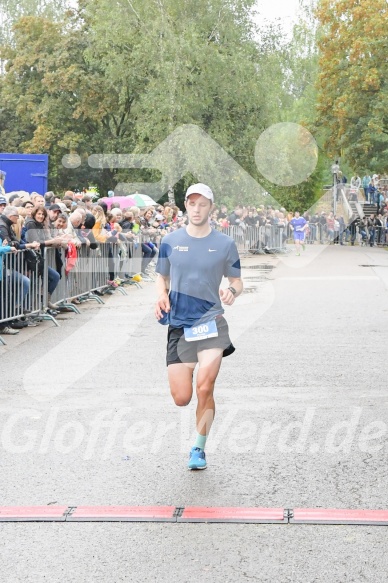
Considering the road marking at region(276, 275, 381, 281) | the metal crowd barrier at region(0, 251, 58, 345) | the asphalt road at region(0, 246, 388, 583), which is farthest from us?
the road marking at region(276, 275, 381, 281)

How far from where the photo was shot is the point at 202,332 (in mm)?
6570

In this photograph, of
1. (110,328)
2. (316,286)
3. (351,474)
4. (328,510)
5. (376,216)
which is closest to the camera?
(328,510)

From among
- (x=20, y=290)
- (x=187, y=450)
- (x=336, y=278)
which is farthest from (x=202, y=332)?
(x=336, y=278)

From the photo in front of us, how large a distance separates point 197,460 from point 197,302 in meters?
0.96

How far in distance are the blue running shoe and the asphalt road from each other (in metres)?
0.06

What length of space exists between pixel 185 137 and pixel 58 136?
39.0 ft

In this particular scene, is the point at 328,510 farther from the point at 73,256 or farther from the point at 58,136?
the point at 58,136

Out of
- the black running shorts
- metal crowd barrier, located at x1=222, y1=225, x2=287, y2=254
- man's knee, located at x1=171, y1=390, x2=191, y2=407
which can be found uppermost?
the black running shorts

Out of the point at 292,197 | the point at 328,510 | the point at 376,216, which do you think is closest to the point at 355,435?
the point at 328,510

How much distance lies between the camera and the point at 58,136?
56219 mm

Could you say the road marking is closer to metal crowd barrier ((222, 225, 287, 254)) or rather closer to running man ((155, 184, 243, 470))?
metal crowd barrier ((222, 225, 287, 254))

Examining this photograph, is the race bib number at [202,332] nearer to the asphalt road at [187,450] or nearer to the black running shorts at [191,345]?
the black running shorts at [191,345]

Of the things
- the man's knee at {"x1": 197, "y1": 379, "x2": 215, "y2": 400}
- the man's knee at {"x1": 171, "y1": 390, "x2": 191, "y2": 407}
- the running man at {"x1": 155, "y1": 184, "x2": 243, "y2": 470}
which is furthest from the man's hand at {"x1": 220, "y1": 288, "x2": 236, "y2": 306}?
the man's knee at {"x1": 171, "y1": 390, "x2": 191, "y2": 407}

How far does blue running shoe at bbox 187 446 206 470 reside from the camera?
255 inches
